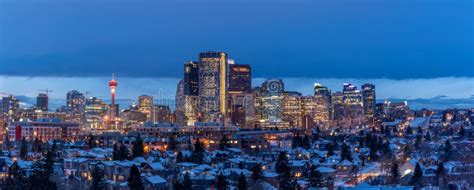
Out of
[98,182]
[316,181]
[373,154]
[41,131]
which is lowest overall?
[316,181]

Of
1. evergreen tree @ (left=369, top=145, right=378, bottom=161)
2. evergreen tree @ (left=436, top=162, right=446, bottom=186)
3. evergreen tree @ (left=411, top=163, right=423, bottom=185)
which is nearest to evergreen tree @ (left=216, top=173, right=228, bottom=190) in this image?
evergreen tree @ (left=411, top=163, right=423, bottom=185)

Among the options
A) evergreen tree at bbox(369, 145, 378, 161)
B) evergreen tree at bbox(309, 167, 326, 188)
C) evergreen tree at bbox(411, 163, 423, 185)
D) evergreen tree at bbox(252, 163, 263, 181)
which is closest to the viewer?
evergreen tree at bbox(309, 167, 326, 188)

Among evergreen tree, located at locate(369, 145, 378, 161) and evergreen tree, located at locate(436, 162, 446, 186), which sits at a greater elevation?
evergreen tree, located at locate(369, 145, 378, 161)

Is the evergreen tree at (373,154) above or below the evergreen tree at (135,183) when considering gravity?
above

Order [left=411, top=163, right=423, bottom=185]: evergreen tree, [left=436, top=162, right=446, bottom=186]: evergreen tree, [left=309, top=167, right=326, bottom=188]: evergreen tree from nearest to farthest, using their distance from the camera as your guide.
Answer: [left=309, top=167, right=326, bottom=188]: evergreen tree, [left=411, top=163, right=423, bottom=185]: evergreen tree, [left=436, top=162, right=446, bottom=186]: evergreen tree

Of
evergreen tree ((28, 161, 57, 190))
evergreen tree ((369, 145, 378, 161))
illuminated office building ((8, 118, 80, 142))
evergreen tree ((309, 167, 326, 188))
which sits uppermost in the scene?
illuminated office building ((8, 118, 80, 142))

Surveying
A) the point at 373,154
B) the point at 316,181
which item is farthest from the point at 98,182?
the point at 373,154

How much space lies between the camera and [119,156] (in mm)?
29406

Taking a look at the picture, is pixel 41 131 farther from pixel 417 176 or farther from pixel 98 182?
pixel 417 176

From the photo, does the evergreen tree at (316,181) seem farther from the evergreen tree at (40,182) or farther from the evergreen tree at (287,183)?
the evergreen tree at (40,182)

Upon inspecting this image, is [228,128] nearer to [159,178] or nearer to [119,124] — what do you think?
[119,124]

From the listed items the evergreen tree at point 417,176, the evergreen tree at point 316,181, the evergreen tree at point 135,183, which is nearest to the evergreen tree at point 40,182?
the evergreen tree at point 135,183

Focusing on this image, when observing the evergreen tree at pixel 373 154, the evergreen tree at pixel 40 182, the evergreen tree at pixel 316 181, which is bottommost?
the evergreen tree at pixel 316 181

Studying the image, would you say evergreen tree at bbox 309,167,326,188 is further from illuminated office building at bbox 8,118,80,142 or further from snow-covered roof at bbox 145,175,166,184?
illuminated office building at bbox 8,118,80,142
